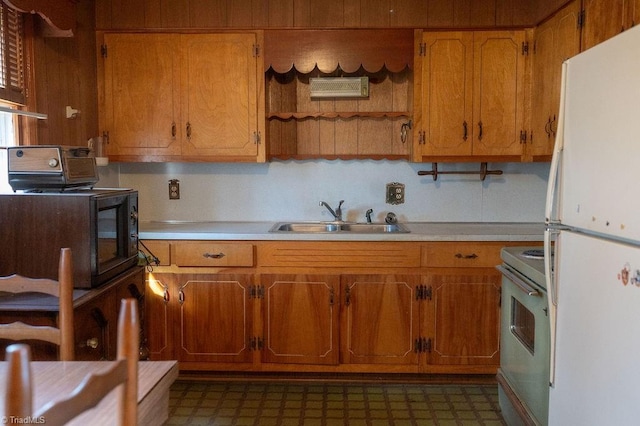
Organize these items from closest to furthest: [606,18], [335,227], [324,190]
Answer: [606,18], [335,227], [324,190]

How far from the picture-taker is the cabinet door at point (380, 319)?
3023mm

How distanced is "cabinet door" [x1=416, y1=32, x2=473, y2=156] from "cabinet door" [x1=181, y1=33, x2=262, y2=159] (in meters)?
1.00

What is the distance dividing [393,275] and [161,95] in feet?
5.63

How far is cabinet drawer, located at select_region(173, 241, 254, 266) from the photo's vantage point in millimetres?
3023

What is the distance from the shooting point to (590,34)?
2.47m

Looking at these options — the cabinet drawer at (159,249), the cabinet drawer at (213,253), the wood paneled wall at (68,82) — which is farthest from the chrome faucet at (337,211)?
the wood paneled wall at (68,82)

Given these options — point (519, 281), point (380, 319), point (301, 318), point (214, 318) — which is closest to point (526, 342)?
point (519, 281)

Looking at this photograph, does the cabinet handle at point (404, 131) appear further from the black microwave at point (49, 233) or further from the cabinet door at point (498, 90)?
the black microwave at point (49, 233)

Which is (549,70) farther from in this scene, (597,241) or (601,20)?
(597,241)

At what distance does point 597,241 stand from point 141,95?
103 inches

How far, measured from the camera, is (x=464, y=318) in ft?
9.95

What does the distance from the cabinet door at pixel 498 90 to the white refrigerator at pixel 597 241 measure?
1.37 metres

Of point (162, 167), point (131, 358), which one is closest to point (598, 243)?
point (131, 358)

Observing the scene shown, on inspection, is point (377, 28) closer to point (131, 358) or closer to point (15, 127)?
point (15, 127)
